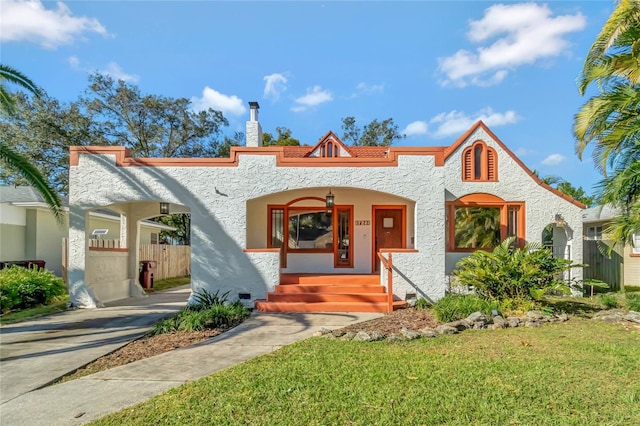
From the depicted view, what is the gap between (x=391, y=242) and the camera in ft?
42.8

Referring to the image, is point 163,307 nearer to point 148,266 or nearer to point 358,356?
point 148,266

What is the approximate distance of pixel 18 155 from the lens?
8.66m

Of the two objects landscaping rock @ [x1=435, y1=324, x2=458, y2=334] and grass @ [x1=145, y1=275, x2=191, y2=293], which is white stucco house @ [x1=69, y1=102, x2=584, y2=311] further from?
grass @ [x1=145, y1=275, x2=191, y2=293]

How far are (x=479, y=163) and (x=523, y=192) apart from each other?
1.62 m

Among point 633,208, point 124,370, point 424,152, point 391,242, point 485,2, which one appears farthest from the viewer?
point 391,242

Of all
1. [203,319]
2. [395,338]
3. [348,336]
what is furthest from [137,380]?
[395,338]

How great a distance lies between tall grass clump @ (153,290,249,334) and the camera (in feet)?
26.0

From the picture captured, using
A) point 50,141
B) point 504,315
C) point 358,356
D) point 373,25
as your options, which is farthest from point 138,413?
point 50,141

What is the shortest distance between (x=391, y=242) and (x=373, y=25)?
260 inches

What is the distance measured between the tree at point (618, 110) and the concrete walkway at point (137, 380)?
6.67 m

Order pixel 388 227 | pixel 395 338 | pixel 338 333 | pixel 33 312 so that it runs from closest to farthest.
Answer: pixel 395 338 → pixel 338 333 → pixel 33 312 → pixel 388 227

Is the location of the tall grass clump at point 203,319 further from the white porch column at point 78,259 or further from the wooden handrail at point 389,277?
the wooden handrail at point 389,277

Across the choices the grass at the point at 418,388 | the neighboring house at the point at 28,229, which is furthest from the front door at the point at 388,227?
the neighboring house at the point at 28,229

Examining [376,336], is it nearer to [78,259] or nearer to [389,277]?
[389,277]
